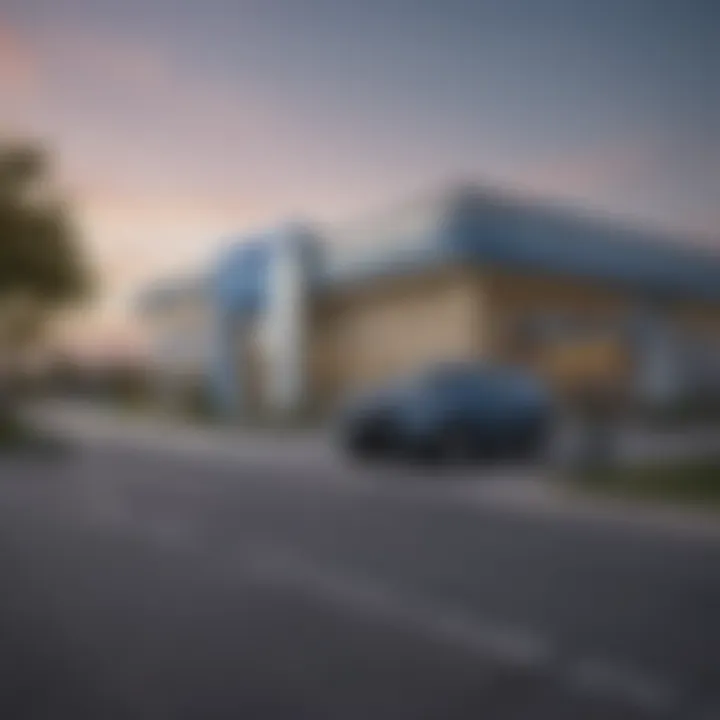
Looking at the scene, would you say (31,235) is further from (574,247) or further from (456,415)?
(456,415)

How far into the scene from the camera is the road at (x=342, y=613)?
2176mm

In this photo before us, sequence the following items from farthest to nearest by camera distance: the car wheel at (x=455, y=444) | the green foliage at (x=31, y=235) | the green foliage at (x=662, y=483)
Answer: the green foliage at (x=662, y=483) < the car wheel at (x=455, y=444) < the green foliage at (x=31, y=235)

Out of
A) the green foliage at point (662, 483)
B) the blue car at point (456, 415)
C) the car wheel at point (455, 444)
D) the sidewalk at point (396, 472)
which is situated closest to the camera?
the blue car at point (456, 415)

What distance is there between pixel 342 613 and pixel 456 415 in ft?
7.52

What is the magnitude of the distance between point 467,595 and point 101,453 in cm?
344

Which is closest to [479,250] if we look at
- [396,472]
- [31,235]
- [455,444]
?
[31,235]

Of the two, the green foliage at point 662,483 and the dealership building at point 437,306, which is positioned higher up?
the dealership building at point 437,306

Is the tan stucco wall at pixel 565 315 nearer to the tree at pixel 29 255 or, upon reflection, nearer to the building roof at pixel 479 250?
the building roof at pixel 479 250

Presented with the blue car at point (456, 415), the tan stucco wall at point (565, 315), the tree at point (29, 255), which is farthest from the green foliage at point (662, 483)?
the tree at point (29, 255)

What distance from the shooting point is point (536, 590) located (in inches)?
126

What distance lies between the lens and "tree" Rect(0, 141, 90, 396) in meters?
1.90

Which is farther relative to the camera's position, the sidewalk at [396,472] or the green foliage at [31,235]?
the sidewalk at [396,472]

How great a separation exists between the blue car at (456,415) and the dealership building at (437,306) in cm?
19

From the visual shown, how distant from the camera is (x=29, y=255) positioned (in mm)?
1961
